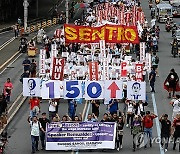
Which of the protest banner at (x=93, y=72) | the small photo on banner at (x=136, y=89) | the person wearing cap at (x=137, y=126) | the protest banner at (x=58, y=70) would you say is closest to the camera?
the person wearing cap at (x=137, y=126)

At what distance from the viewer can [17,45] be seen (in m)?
56.2

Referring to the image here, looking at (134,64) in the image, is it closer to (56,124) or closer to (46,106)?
(46,106)

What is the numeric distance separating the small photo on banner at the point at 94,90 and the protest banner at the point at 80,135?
321cm

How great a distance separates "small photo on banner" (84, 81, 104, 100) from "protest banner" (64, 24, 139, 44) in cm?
882

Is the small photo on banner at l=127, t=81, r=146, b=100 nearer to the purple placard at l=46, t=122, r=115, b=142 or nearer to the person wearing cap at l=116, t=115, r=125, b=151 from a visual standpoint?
the person wearing cap at l=116, t=115, r=125, b=151

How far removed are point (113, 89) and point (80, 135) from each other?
4018 millimetres

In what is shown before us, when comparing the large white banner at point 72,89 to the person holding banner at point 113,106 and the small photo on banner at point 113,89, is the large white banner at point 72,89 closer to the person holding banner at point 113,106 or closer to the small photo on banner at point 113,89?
the small photo on banner at point 113,89

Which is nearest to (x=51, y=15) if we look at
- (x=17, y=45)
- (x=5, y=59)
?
(x=17, y=45)

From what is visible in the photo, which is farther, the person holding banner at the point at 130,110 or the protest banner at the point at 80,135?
the person holding banner at the point at 130,110

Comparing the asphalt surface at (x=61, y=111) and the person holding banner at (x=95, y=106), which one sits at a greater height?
the person holding banner at (x=95, y=106)

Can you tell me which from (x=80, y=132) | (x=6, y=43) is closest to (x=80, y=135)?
(x=80, y=132)

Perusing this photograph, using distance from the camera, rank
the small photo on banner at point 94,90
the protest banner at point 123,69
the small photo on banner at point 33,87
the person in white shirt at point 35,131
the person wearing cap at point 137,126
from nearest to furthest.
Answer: the person in white shirt at point 35,131
the person wearing cap at point 137,126
the small photo on banner at point 94,90
the small photo on banner at point 33,87
the protest banner at point 123,69

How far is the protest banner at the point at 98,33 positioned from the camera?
3812 centimetres

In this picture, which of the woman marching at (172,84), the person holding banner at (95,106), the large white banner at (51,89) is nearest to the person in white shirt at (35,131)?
the large white banner at (51,89)
